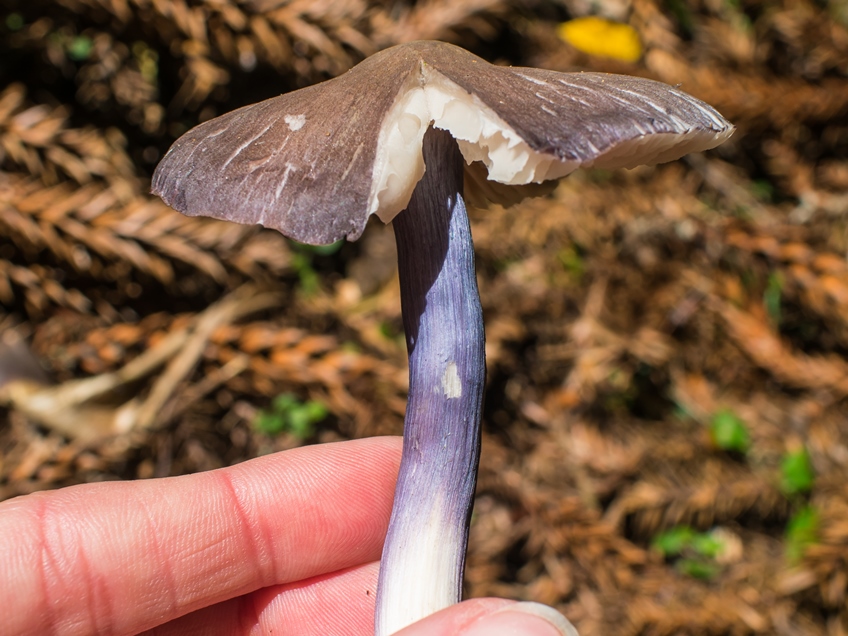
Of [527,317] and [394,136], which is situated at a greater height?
[394,136]

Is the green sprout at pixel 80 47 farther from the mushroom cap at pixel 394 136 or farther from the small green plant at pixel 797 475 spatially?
the small green plant at pixel 797 475

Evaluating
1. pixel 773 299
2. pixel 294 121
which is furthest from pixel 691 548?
pixel 294 121

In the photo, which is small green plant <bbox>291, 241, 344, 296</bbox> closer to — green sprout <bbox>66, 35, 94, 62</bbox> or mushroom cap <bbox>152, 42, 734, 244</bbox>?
green sprout <bbox>66, 35, 94, 62</bbox>

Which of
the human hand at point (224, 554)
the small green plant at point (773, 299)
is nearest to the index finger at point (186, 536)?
the human hand at point (224, 554)

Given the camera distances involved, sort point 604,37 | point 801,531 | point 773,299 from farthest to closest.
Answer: point 604,37 < point 773,299 < point 801,531

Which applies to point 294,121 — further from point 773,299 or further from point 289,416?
point 773,299

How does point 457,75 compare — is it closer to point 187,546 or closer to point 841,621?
point 187,546

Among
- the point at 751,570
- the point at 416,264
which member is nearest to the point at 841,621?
the point at 751,570

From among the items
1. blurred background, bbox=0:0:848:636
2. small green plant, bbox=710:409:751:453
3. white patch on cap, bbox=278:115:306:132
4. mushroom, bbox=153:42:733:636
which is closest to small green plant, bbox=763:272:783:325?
blurred background, bbox=0:0:848:636
